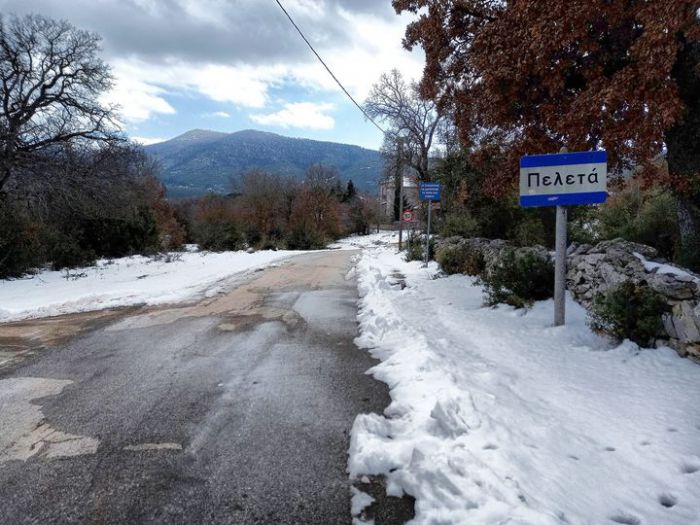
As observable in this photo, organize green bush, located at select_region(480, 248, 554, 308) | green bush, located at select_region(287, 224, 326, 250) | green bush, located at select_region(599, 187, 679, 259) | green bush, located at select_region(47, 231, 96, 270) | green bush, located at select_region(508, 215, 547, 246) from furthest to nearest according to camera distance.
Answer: green bush, located at select_region(287, 224, 326, 250) → green bush, located at select_region(47, 231, 96, 270) → green bush, located at select_region(508, 215, 547, 246) → green bush, located at select_region(599, 187, 679, 259) → green bush, located at select_region(480, 248, 554, 308)

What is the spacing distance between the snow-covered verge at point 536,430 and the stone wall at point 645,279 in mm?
253

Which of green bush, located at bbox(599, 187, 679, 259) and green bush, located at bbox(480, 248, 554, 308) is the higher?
green bush, located at bbox(599, 187, 679, 259)

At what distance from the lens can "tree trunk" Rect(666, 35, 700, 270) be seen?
552cm

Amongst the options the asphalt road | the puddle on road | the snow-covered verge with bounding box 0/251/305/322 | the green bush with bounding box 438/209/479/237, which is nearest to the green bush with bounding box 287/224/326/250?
the snow-covered verge with bounding box 0/251/305/322

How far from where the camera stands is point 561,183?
4.87m

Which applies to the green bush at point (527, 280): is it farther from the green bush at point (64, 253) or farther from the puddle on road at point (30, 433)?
the green bush at point (64, 253)

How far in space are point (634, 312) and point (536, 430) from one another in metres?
2.26

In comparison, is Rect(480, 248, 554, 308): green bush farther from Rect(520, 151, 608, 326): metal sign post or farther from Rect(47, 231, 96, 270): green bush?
Rect(47, 231, 96, 270): green bush

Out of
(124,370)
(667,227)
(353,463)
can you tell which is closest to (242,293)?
(124,370)

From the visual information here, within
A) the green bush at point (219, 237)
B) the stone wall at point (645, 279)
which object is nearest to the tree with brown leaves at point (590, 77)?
the stone wall at point (645, 279)

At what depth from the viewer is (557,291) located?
5.15m

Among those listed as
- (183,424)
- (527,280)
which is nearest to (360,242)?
(527,280)

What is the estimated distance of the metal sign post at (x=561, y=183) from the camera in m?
4.68

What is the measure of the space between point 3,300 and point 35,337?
4730 millimetres
